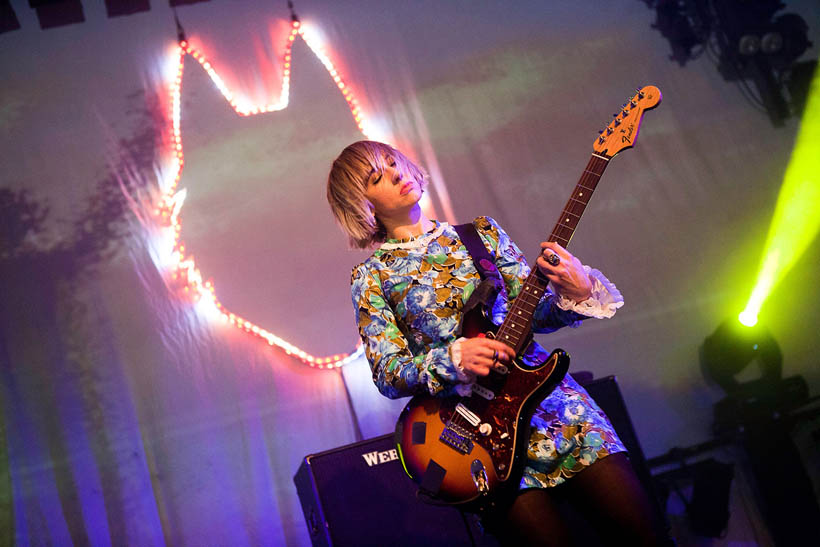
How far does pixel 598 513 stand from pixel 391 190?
116 centimetres

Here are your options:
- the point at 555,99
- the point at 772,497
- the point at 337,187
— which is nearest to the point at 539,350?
the point at 337,187

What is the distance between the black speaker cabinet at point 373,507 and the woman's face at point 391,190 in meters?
1.07

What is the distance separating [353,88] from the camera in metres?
4.20

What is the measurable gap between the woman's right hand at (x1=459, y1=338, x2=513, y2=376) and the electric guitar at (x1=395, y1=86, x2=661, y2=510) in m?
0.05

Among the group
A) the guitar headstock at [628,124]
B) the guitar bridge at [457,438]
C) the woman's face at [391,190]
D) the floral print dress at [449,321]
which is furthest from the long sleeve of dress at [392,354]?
the guitar headstock at [628,124]

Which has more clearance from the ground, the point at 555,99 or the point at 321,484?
the point at 555,99

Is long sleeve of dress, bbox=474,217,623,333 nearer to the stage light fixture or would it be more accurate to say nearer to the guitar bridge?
the guitar bridge

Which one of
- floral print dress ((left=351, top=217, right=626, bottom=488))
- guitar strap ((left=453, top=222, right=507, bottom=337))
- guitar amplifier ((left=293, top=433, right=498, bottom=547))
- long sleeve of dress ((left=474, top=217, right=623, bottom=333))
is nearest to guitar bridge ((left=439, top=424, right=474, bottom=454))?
floral print dress ((left=351, top=217, right=626, bottom=488))

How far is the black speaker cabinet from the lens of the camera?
2732 mm

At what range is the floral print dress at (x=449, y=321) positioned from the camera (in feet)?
6.07

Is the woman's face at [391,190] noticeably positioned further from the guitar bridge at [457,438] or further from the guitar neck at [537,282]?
the guitar bridge at [457,438]

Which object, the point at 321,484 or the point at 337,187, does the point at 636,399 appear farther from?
the point at 337,187

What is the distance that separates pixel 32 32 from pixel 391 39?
2135 millimetres

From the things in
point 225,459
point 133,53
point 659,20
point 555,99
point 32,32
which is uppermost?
point 32,32
